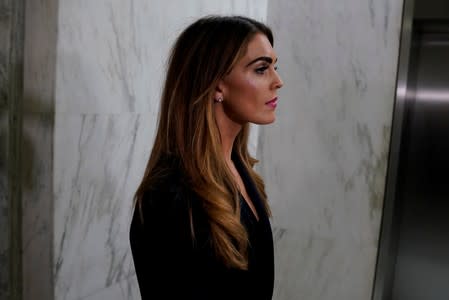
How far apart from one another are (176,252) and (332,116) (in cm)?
145

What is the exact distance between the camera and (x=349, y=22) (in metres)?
2.28

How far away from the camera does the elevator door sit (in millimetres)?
2215

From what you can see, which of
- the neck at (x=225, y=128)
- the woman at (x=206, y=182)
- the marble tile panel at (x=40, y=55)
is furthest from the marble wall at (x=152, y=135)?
the neck at (x=225, y=128)

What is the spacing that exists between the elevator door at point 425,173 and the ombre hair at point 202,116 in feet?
4.18

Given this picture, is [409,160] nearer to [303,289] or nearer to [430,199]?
[430,199]

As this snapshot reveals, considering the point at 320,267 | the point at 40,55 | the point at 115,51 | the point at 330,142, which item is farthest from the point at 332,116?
the point at 40,55

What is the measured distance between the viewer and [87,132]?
1.52 meters

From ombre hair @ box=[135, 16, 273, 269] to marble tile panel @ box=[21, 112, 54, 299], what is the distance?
329 mm

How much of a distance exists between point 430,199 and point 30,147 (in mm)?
1742

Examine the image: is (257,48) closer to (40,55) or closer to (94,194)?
(40,55)

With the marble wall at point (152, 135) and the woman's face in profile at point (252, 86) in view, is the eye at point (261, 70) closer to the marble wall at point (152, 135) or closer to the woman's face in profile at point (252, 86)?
the woman's face in profile at point (252, 86)

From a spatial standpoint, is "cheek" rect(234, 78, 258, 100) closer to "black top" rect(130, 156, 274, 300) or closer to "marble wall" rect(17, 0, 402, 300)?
"black top" rect(130, 156, 274, 300)

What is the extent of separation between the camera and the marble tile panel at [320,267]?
2339 mm

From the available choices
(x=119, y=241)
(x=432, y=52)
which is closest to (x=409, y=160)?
(x=432, y=52)
